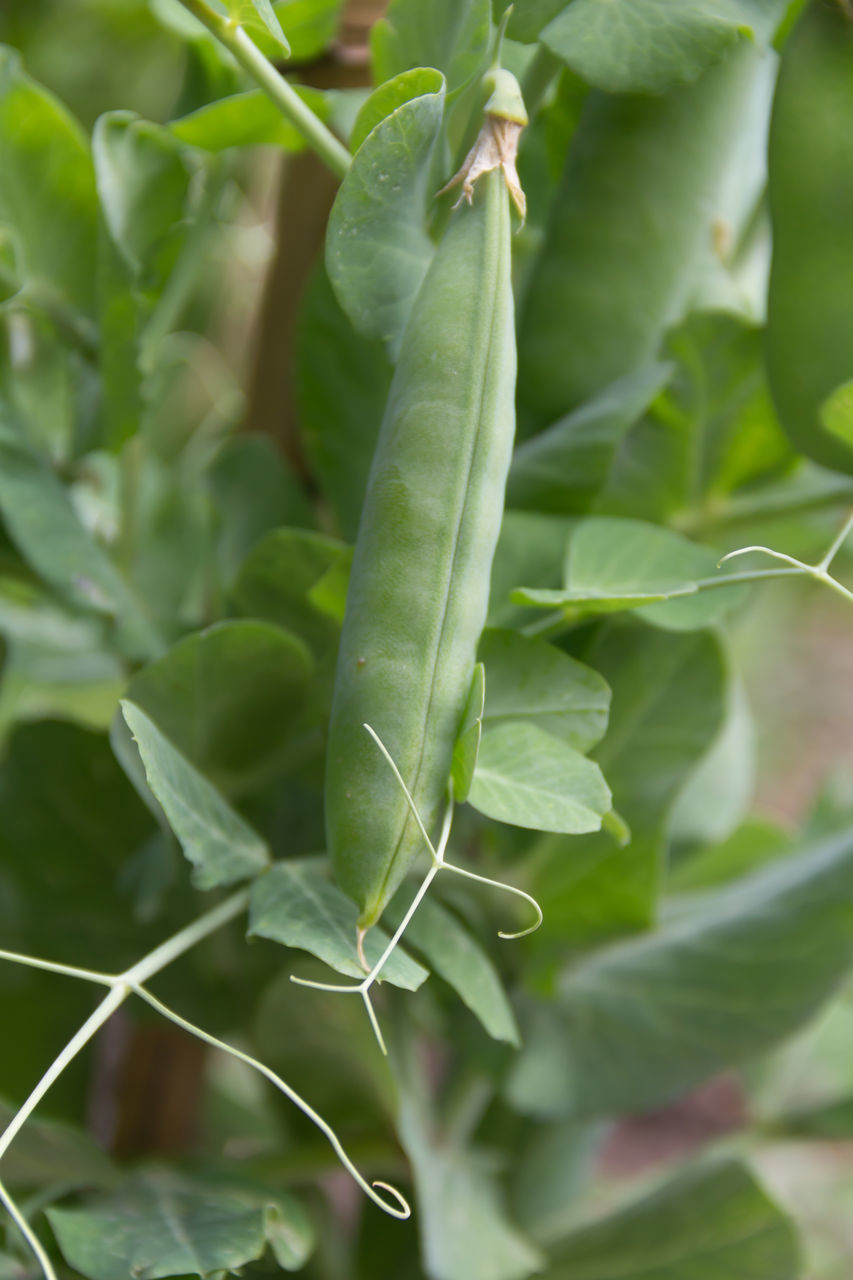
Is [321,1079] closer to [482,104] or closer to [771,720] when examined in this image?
[482,104]

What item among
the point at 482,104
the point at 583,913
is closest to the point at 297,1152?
the point at 583,913

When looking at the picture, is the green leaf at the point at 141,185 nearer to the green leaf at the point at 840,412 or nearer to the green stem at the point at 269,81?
the green stem at the point at 269,81

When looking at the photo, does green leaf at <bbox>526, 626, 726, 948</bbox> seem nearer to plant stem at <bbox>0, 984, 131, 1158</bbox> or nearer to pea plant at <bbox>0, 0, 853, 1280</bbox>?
pea plant at <bbox>0, 0, 853, 1280</bbox>

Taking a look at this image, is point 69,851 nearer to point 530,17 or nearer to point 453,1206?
point 453,1206

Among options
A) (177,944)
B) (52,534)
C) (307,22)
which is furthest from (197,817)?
(307,22)

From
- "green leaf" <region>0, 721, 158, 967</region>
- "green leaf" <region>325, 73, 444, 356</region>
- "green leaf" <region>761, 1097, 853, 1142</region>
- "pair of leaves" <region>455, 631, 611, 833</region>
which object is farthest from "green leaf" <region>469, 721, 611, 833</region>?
"green leaf" <region>761, 1097, 853, 1142</region>

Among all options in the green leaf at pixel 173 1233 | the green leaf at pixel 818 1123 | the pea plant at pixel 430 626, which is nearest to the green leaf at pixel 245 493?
the pea plant at pixel 430 626

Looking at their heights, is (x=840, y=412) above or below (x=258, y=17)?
below
